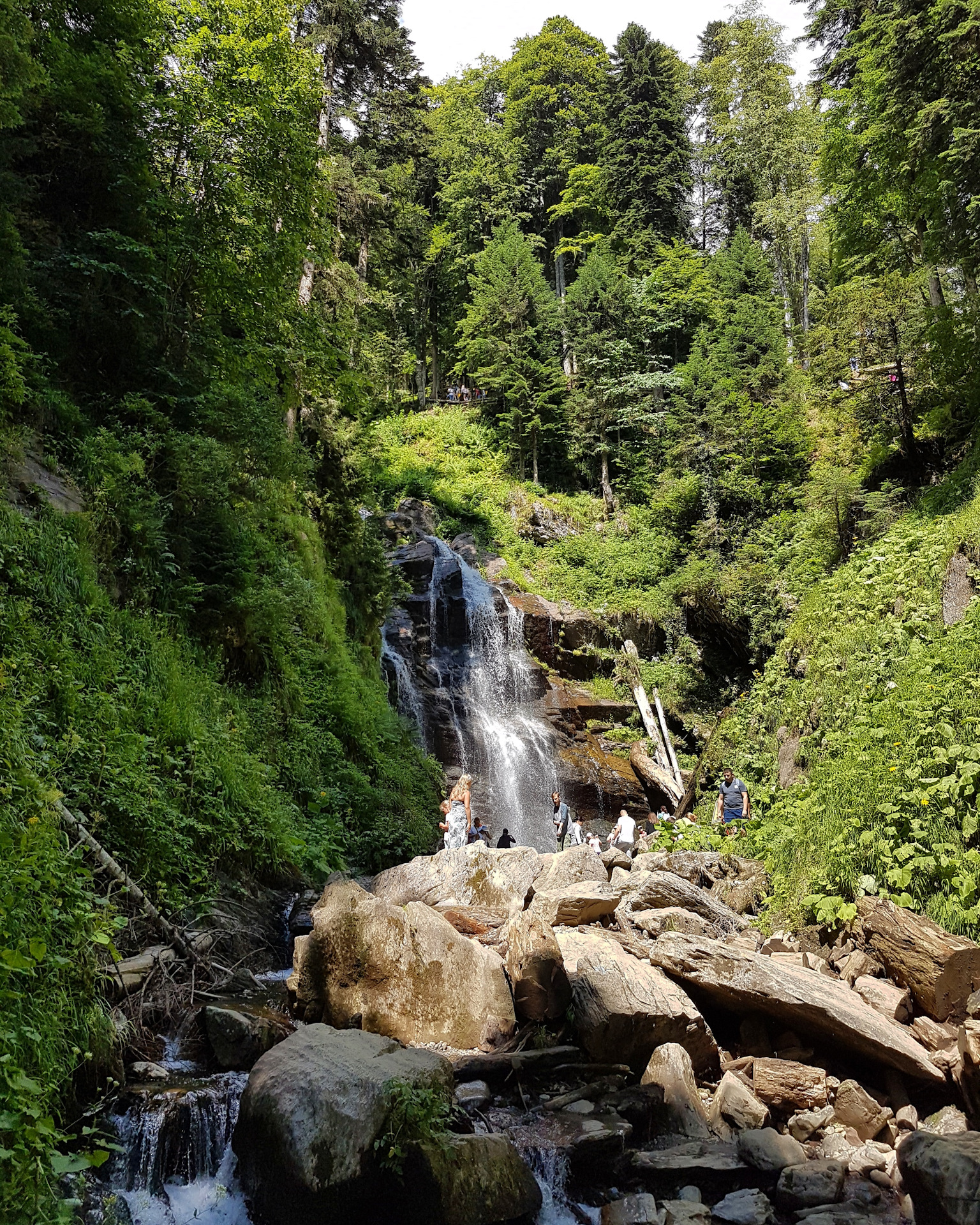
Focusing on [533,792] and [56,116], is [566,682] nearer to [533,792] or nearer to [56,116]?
[533,792]

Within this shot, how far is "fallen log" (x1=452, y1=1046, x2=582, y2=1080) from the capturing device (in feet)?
19.2

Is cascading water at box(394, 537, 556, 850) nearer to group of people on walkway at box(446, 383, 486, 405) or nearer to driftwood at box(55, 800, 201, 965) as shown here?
driftwood at box(55, 800, 201, 965)

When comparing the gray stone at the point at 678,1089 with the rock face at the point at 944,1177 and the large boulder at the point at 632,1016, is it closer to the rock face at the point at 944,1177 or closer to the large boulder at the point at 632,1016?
the large boulder at the point at 632,1016

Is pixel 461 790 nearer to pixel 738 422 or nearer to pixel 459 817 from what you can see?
pixel 459 817

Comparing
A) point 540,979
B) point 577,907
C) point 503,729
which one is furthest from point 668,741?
point 540,979

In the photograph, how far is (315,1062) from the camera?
4.69 metres

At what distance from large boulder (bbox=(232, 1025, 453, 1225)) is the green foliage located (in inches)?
1.3

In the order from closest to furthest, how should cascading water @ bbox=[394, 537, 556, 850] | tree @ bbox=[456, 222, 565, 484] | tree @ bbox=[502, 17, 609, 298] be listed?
1. cascading water @ bbox=[394, 537, 556, 850]
2. tree @ bbox=[456, 222, 565, 484]
3. tree @ bbox=[502, 17, 609, 298]

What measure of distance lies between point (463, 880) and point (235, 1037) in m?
4.74

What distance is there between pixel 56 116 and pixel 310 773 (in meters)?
9.64

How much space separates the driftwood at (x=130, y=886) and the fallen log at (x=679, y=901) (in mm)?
5008

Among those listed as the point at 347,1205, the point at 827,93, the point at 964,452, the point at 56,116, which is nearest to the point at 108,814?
the point at 347,1205

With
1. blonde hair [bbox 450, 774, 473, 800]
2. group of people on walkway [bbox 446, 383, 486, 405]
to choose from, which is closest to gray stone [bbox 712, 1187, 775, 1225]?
blonde hair [bbox 450, 774, 473, 800]

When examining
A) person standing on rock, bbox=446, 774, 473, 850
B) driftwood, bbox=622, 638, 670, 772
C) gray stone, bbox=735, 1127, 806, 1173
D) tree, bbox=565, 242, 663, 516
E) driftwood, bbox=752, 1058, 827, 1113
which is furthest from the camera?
tree, bbox=565, 242, 663, 516
